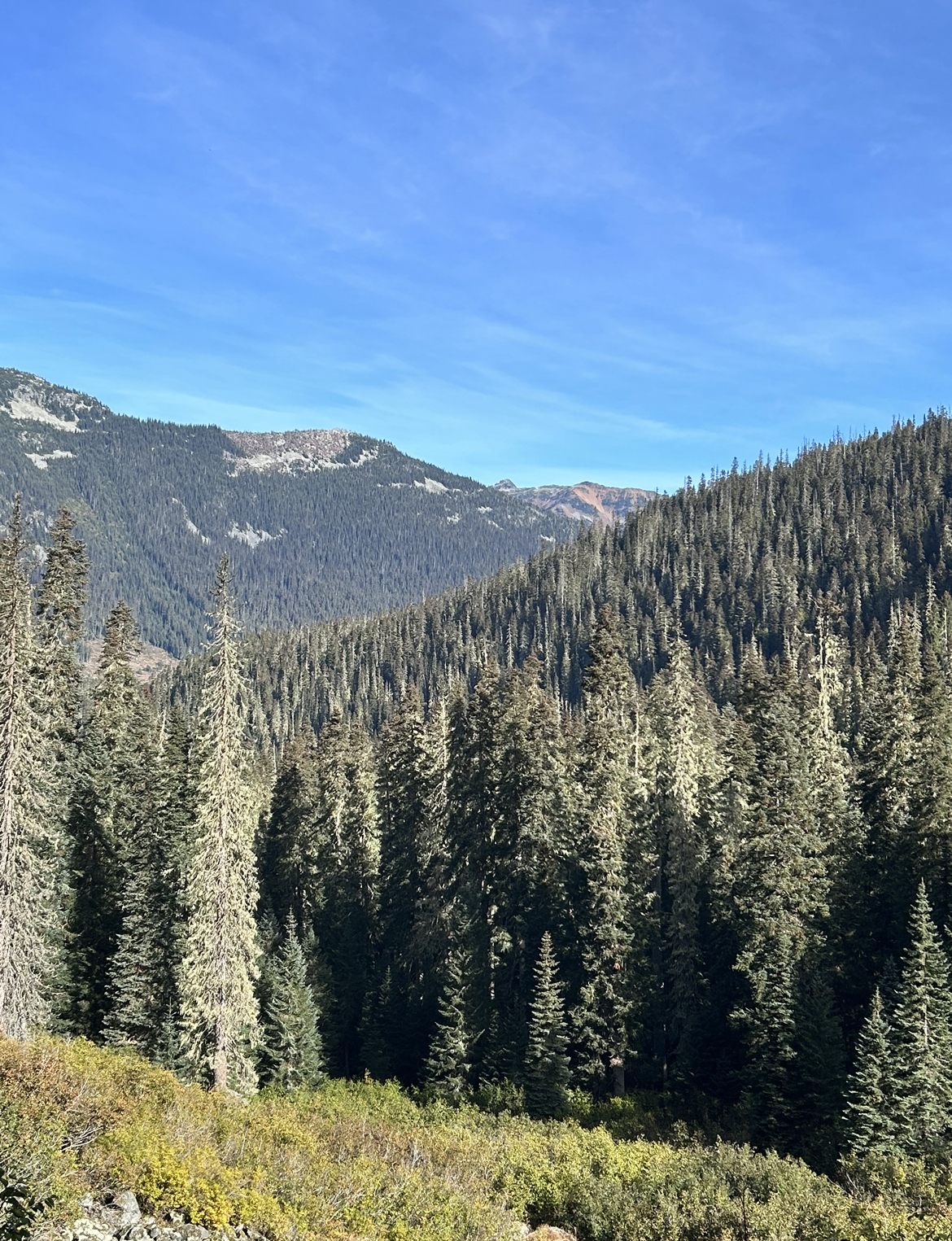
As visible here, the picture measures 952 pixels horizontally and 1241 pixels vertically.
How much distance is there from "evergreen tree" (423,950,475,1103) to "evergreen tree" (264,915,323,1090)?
15.5 feet

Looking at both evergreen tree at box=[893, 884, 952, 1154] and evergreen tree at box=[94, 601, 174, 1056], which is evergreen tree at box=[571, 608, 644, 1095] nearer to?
evergreen tree at box=[893, 884, 952, 1154]

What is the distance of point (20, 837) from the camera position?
30.3 m

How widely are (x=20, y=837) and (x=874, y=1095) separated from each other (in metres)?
26.8

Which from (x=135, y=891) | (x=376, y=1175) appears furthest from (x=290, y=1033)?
(x=376, y=1175)

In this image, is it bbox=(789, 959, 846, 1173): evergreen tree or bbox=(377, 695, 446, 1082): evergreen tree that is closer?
bbox=(789, 959, 846, 1173): evergreen tree

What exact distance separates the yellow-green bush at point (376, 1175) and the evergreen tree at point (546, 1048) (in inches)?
438

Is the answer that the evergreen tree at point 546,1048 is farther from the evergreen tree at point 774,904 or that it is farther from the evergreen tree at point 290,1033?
the evergreen tree at point 290,1033

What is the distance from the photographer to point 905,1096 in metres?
28.3

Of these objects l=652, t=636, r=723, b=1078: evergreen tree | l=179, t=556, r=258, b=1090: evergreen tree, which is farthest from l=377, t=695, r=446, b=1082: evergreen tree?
l=179, t=556, r=258, b=1090: evergreen tree

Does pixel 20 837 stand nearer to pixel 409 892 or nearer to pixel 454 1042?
pixel 454 1042

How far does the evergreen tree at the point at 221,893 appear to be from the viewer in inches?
1211

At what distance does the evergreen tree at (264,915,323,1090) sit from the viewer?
1497 inches

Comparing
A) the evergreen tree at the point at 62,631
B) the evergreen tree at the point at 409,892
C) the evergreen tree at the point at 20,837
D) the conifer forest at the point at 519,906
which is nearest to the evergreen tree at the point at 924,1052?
the conifer forest at the point at 519,906

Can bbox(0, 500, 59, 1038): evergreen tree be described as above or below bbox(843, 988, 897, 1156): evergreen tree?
above
